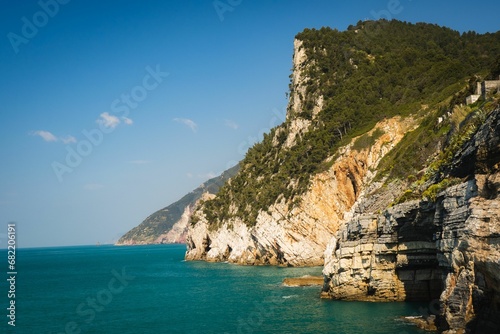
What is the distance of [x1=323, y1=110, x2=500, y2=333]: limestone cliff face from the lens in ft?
68.0

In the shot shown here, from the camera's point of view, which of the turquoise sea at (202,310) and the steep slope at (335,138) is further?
the steep slope at (335,138)

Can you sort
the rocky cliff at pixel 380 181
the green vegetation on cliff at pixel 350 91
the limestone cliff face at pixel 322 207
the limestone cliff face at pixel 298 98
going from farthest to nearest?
the limestone cliff face at pixel 298 98
the green vegetation on cliff at pixel 350 91
the limestone cliff face at pixel 322 207
the rocky cliff at pixel 380 181

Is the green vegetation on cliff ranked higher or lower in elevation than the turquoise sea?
higher

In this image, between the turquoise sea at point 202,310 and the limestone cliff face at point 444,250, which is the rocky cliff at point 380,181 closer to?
the limestone cliff face at point 444,250

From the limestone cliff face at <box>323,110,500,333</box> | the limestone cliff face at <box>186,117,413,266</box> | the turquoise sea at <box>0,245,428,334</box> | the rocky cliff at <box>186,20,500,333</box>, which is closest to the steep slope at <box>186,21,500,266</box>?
the limestone cliff face at <box>186,117,413,266</box>

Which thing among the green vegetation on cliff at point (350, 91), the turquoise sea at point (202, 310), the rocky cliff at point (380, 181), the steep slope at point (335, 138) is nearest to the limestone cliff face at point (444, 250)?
the rocky cliff at point (380, 181)

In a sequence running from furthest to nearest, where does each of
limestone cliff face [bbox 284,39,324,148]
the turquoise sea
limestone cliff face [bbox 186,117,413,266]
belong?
1. limestone cliff face [bbox 284,39,324,148]
2. limestone cliff face [bbox 186,117,413,266]
3. the turquoise sea

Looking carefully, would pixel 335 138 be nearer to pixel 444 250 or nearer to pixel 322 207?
pixel 322 207

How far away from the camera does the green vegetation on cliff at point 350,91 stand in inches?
2798

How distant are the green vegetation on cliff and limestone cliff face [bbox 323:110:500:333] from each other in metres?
31.0

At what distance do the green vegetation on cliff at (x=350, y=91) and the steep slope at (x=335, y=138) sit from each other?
226 mm

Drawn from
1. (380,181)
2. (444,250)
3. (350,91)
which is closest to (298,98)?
(350,91)

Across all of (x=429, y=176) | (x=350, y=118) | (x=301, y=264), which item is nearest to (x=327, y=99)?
(x=350, y=118)

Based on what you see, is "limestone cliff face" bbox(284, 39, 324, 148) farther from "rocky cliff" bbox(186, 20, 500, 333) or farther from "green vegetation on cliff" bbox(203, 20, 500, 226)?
"green vegetation on cliff" bbox(203, 20, 500, 226)
